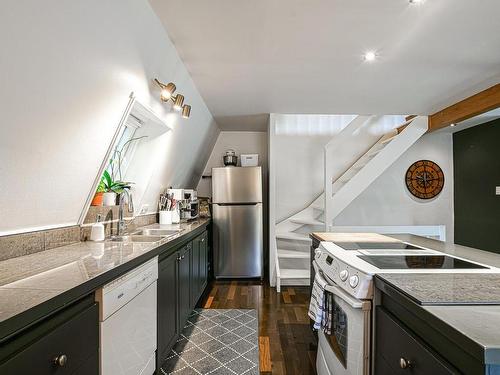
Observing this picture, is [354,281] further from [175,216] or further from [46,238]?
[175,216]

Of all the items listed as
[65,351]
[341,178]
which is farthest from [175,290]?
[341,178]

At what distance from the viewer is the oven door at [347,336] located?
1.25m

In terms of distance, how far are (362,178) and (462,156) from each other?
228 cm

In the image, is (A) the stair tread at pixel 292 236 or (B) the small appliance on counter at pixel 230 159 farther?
(B) the small appliance on counter at pixel 230 159

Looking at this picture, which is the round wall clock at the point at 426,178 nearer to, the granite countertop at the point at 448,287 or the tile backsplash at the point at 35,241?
the granite countertop at the point at 448,287

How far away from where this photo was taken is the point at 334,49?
2262 millimetres

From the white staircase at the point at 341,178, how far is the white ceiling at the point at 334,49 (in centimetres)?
69

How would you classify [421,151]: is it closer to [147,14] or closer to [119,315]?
[147,14]

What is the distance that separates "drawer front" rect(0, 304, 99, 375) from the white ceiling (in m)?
1.70

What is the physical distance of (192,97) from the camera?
10.2 ft

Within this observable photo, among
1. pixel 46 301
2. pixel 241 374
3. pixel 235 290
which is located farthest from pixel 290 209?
pixel 46 301

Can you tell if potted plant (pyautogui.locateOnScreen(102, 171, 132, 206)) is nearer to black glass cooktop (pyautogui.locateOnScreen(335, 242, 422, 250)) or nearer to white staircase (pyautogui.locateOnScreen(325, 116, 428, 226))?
black glass cooktop (pyautogui.locateOnScreen(335, 242, 422, 250))

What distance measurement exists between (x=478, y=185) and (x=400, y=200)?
1.14m

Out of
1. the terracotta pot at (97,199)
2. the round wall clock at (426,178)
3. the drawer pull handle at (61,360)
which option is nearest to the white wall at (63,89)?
the terracotta pot at (97,199)
